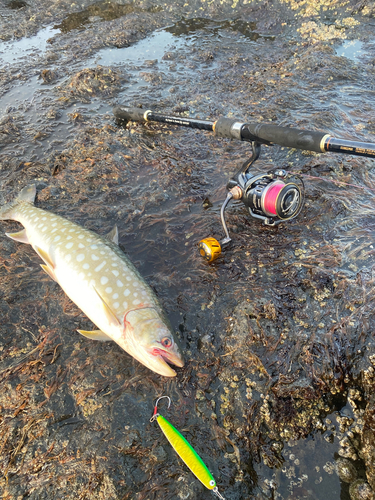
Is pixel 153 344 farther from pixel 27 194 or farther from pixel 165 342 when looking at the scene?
pixel 27 194

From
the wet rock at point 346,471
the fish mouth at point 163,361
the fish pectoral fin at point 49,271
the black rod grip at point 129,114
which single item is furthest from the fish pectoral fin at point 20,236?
the wet rock at point 346,471

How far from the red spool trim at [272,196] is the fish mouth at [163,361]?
210 cm

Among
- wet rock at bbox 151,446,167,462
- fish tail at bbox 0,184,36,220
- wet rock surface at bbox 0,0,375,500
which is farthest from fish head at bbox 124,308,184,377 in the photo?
fish tail at bbox 0,184,36,220

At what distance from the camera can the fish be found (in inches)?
115

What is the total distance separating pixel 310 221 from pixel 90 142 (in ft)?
14.5

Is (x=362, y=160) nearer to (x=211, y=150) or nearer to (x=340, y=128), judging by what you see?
(x=340, y=128)

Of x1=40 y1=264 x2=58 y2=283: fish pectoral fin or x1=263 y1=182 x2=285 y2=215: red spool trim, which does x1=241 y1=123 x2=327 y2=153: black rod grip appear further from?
x1=40 y1=264 x2=58 y2=283: fish pectoral fin

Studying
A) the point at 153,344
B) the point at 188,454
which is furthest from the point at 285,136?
the point at 188,454

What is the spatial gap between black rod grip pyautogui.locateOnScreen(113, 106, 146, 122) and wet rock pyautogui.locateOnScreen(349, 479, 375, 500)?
593cm

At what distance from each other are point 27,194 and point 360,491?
5.28 meters

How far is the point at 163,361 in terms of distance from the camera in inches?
112

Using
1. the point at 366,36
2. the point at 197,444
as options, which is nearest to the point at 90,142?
the point at 197,444

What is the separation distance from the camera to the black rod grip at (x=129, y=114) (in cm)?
582

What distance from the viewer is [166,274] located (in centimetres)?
387
